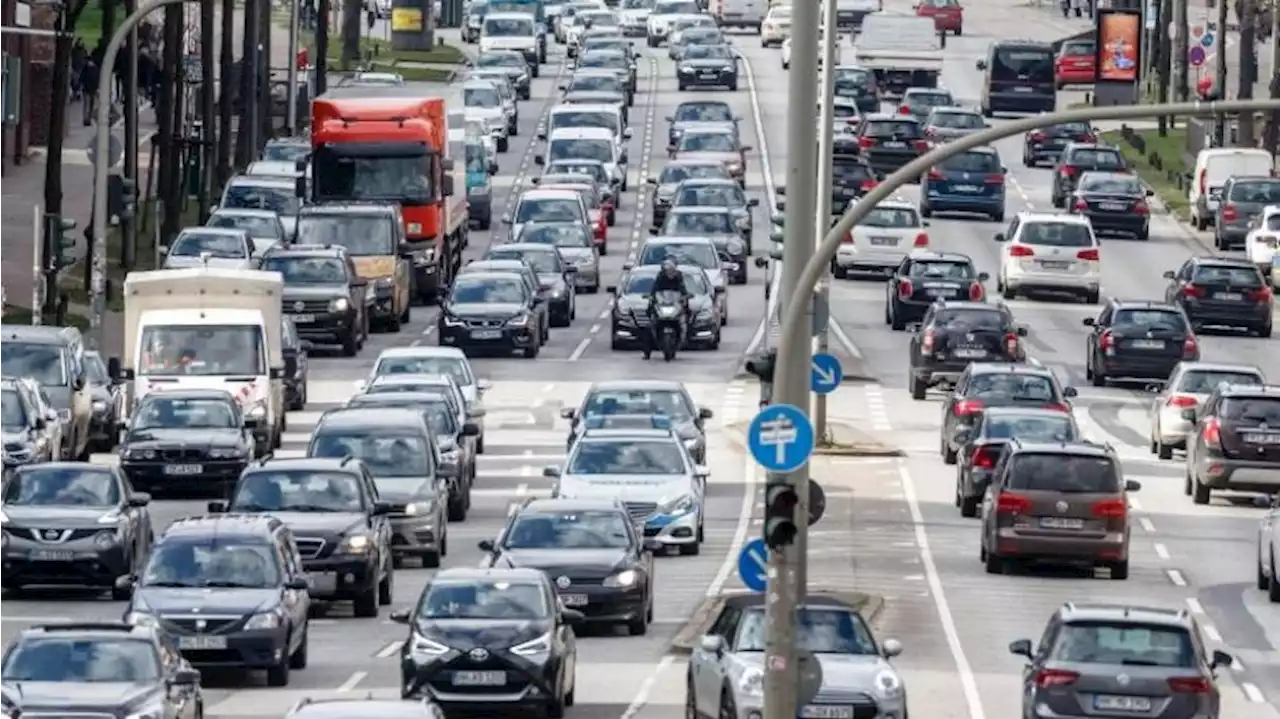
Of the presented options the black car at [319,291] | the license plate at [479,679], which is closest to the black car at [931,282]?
the black car at [319,291]

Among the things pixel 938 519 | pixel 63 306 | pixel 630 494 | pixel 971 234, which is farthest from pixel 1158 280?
pixel 630 494

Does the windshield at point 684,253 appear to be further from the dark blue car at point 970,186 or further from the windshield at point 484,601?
the windshield at point 484,601

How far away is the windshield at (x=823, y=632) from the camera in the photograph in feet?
103

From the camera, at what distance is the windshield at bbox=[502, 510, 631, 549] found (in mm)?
40000

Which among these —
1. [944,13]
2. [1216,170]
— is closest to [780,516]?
[1216,170]

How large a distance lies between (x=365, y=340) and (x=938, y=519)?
66.7 ft

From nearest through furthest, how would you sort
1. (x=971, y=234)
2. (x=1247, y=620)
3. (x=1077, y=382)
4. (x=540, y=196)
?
(x=1247, y=620), (x=1077, y=382), (x=540, y=196), (x=971, y=234)

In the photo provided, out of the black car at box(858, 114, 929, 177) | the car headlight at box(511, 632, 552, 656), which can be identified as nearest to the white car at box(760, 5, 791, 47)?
the black car at box(858, 114, 929, 177)

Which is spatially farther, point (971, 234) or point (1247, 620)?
point (971, 234)

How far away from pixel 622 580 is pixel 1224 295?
112ft

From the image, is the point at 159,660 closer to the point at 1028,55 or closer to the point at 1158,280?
the point at 1158,280

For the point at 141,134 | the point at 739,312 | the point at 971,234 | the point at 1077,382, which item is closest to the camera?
the point at 1077,382

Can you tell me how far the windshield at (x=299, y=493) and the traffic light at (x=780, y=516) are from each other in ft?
47.2

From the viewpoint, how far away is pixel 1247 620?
42312 millimetres
